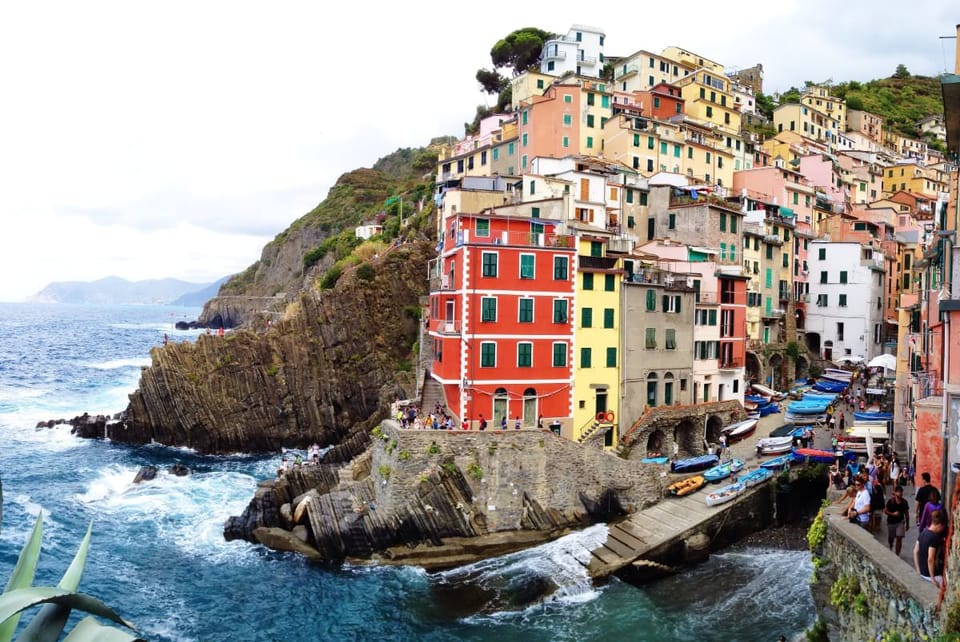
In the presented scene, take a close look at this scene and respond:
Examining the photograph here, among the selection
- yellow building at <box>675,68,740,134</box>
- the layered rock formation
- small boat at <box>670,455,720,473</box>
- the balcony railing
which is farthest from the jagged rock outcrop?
yellow building at <box>675,68,740,134</box>

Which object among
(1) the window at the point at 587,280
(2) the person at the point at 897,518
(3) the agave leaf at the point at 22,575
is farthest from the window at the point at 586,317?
(3) the agave leaf at the point at 22,575

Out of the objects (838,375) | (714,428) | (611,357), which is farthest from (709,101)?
(611,357)

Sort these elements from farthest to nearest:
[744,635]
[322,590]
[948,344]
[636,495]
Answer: [636,495]
[322,590]
[744,635]
[948,344]

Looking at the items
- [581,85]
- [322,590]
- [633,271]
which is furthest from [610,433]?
[581,85]

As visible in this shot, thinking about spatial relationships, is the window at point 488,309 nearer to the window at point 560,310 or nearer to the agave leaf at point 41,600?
the window at point 560,310

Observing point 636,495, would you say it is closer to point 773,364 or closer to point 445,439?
point 445,439

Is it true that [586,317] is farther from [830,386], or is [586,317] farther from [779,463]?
[830,386]

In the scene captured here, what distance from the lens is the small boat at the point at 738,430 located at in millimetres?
43500

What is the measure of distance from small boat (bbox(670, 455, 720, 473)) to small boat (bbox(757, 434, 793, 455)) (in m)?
2.81

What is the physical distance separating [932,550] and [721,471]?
2480 cm

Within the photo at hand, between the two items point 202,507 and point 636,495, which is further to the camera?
point 202,507

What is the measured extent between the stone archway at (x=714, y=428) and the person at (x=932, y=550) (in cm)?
3293

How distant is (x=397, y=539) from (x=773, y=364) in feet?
132

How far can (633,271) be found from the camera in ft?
140
